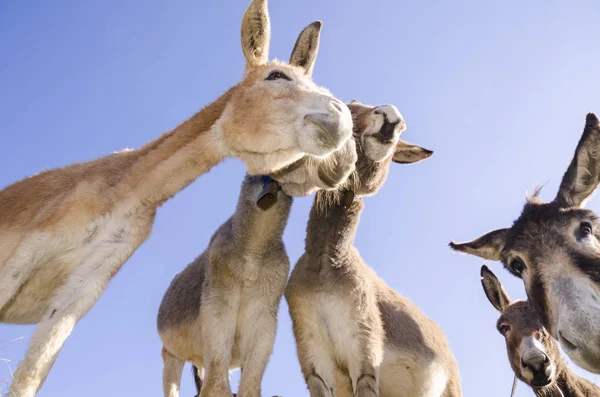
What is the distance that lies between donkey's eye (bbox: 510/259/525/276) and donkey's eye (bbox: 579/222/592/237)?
60cm

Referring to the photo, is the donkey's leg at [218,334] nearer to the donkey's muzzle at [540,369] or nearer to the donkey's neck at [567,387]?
the donkey's muzzle at [540,369]

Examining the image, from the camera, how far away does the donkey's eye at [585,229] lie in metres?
5.36

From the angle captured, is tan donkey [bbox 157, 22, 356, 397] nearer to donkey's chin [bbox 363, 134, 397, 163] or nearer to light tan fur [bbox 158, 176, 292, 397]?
light tan fur [bbox 158, 176, 292, 397]

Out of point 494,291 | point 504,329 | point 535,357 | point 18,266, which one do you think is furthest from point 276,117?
point 494,291

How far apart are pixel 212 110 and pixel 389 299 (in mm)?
3455

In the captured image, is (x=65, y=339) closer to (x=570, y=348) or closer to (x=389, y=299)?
(x=570, y=348)

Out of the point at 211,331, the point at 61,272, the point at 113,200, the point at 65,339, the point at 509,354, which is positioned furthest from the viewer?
the point at 509,354

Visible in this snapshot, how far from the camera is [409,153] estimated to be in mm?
7156

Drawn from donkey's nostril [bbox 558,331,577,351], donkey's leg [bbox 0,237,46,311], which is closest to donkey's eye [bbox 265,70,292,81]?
donkey's leg [bbox 0,237,46,311]

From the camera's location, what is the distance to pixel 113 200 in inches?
182

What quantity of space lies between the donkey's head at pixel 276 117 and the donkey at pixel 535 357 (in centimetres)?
313

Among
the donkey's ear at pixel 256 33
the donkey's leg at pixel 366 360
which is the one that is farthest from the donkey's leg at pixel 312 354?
the donkey's ear at pixel 256 33

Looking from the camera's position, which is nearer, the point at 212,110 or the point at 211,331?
the point at 212,110

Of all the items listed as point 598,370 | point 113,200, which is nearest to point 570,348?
point 598,370
